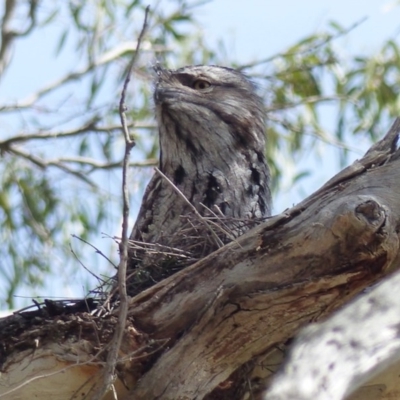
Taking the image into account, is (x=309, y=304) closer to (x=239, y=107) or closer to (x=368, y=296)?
(x=368, y=296)

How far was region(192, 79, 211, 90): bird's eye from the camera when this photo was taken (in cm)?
428

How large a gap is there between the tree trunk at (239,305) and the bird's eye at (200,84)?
1635mm

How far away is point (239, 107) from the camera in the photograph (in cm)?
427

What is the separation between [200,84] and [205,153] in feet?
1.30

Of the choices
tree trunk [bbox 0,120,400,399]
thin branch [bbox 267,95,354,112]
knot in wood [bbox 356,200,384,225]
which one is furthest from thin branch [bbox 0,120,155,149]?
knot in wood [bbox 356,200,384,225]

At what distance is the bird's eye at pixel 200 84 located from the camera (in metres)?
4.28

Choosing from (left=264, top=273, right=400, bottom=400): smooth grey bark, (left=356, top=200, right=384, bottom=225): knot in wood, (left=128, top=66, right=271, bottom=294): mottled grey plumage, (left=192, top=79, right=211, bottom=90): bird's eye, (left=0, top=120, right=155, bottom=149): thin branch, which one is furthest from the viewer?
(left=0, top=120, right=155, bottom=149): thin branch

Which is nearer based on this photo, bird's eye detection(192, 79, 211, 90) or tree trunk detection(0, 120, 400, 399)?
tree trunk detection(0, 120, 400, 399)

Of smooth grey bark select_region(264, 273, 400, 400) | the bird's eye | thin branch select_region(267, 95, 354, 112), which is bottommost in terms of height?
→ smooth grey bark select_region(264, 273, 400, 400)

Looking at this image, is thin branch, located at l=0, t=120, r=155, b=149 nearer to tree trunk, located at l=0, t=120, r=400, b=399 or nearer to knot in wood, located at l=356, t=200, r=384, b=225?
tree trunk, located at l=0, t=120, r=400, b=399

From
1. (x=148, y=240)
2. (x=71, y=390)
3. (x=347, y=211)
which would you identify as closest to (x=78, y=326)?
(x=71, y=390)

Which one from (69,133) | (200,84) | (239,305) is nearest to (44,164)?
(69,133)

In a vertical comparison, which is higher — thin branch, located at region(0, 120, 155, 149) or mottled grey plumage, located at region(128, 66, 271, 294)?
thin branch, located at region(0, 120, 155, 149)

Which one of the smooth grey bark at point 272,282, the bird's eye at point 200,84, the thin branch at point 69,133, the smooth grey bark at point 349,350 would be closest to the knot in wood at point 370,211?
the smooth grey bark at point 272,282
